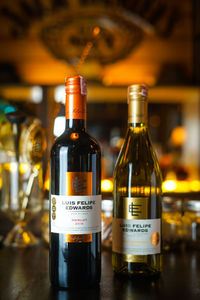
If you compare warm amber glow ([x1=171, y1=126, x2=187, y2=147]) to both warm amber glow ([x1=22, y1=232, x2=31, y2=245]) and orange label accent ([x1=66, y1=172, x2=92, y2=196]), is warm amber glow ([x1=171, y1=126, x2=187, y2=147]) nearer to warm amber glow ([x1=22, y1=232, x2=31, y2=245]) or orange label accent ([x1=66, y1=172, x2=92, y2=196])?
warm amber glow ([x1=22, y1=232, x2=31, y2=245])

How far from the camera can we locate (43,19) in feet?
9.28

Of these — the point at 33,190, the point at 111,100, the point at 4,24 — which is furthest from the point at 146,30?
the point at 33,190

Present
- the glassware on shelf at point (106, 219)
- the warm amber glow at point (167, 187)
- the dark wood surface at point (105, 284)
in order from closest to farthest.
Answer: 1. the dark wood surface at point (105, 284)
2. the warm amber glow at point (167, 187)
3. the glassware on shelf at point (106, 219)

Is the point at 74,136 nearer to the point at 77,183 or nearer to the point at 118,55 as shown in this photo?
the point at 77,183

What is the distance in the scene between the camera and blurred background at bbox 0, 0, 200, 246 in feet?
8.97

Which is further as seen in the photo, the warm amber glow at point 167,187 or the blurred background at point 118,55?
the blurred background at point 118,55

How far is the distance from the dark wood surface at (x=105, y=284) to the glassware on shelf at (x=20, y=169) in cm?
10

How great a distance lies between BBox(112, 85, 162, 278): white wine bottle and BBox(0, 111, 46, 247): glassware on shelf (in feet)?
0.70

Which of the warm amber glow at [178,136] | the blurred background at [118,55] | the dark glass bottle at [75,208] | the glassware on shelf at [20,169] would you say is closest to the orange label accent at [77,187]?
the dark glass bottle at [75,208]

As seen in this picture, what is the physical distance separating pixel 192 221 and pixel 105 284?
10.3 inches

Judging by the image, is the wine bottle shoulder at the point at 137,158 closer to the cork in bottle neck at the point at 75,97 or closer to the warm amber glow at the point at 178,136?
the cork in bottle neck at the point at 75,97

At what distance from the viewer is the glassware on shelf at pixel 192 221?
0.66 metres

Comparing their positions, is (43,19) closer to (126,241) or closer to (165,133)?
(165,133)

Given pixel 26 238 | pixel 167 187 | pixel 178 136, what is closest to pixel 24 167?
pixel 26 238
